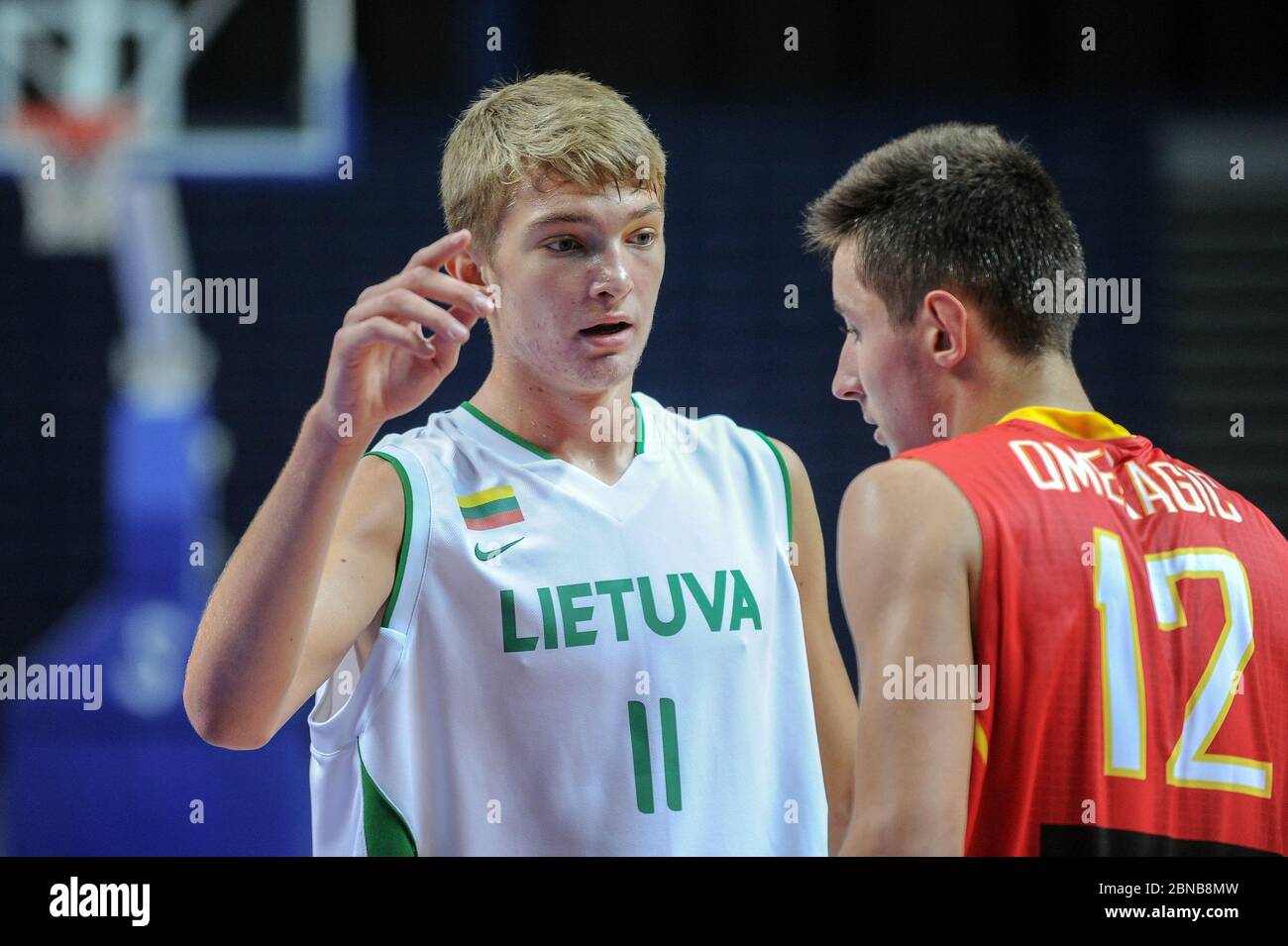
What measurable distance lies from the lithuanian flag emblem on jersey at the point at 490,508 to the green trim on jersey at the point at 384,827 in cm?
39

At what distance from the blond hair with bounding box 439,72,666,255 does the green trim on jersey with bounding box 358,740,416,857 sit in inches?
35.1

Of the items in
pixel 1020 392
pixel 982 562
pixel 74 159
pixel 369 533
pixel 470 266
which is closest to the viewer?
pixel 982 562

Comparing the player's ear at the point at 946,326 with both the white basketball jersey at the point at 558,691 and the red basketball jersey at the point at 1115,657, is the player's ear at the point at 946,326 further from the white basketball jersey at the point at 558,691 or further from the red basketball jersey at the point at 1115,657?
the white basketball jersey at the point at 558,691

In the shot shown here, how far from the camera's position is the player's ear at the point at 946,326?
1.90 m

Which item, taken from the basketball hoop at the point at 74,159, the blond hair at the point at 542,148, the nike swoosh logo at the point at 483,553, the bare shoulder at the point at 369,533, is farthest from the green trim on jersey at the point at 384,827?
the basketball hoop at the point at 74,159

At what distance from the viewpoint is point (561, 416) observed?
2.28 m

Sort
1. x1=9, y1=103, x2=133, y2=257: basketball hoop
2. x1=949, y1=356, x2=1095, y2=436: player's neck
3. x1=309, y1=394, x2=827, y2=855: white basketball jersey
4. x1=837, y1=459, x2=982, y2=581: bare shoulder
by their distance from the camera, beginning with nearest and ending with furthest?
x1=837, y1=459, x2=982, y2=581: bare shoulder < x1=949, y1=356, x2=1095, y2=436: player's neck < x1=309, y1=394, x2=827, y2=855: white basketball jersey < x1=9, y1=103, x2=133, y2=257: basketball hoop

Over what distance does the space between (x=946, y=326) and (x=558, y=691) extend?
811 mm

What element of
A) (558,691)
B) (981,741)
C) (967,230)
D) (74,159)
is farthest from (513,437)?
(74,159)

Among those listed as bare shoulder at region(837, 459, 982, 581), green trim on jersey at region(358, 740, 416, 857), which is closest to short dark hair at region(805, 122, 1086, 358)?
bare shoulder at region(837, 459, 982, 581)

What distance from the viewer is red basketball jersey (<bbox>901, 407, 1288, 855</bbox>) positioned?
A: 1.65 m

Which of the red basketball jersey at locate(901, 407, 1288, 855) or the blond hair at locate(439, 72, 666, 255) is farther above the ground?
the blond hair at locate(439, 72, 666, 255)

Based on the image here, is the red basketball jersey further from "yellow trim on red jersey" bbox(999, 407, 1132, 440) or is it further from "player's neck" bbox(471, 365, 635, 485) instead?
"player's neck" bbox(471, 365, 635, 485)

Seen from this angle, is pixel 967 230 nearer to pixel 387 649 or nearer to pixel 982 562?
pixel 982 562
